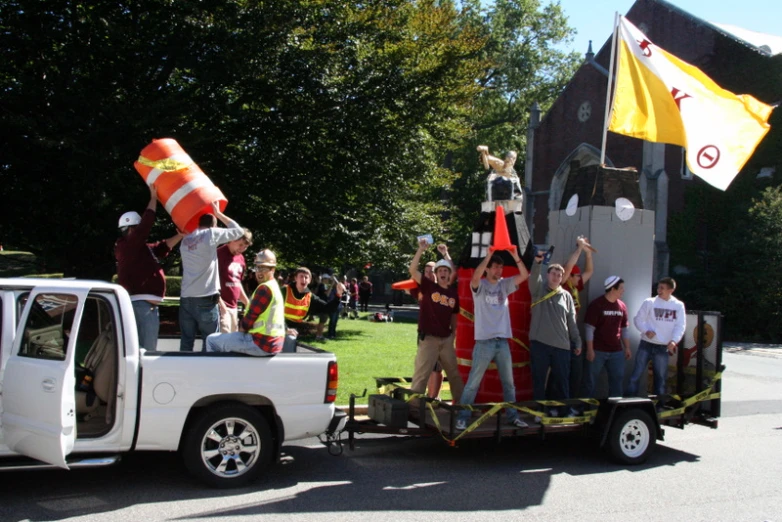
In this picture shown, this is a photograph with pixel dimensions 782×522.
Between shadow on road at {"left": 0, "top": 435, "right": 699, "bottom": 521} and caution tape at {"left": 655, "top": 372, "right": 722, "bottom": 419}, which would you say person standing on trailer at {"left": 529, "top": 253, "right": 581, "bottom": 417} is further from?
caution tape at {"left": 655, "top": 372, "right": 722, "bottom": 419}

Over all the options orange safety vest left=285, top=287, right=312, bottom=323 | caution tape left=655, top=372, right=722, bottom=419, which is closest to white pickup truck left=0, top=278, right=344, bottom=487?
caution tape left=655, top=372, right=722, bottom=419

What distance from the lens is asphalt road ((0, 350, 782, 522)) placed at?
5.36 m

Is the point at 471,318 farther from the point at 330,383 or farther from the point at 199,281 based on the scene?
the point at 199,281

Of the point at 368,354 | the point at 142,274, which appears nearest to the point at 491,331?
the point at 142,274

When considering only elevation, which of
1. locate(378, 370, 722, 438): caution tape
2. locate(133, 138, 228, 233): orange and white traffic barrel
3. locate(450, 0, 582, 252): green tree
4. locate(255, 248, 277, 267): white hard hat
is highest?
locate(450, 0, 582, 252): green tree

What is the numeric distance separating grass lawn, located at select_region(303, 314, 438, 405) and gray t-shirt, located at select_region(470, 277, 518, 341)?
2.71 m

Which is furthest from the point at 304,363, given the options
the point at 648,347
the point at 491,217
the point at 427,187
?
the point at 427,187

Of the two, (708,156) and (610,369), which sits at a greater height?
(708,156)

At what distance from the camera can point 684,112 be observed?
815 cm

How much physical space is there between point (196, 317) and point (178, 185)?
137 cm

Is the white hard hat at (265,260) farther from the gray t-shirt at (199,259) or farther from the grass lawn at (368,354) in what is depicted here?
the grass lawn at (368,354)

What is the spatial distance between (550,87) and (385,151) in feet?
111

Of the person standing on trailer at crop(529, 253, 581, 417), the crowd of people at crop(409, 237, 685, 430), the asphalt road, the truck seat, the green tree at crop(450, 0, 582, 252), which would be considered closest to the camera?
the asphalt road

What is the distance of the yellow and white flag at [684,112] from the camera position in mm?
8000
